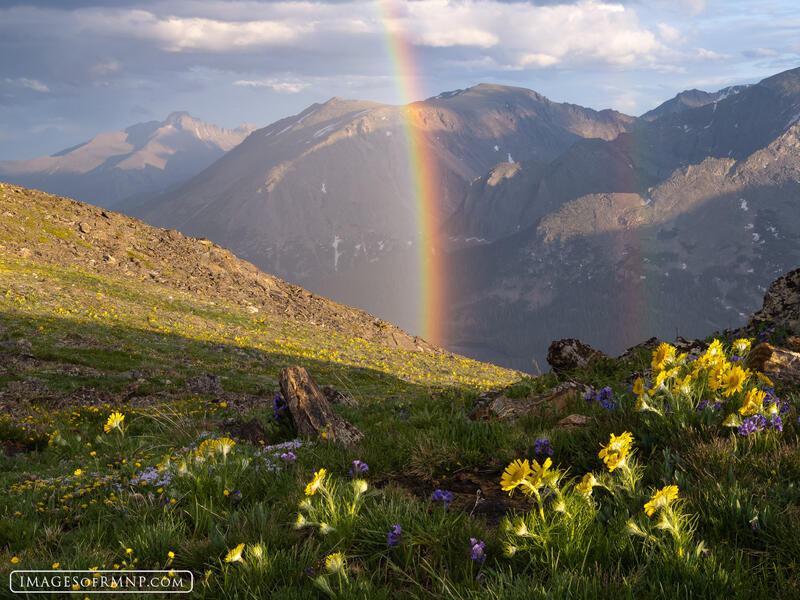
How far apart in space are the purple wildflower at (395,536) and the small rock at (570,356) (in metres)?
8.91

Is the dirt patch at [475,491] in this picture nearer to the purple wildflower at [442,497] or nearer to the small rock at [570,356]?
the purple wildflower at [442,497]

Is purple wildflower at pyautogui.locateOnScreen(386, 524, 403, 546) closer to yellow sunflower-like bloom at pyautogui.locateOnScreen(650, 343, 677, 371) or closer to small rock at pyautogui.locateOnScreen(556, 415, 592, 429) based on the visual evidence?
yellow sunflower-like bloom at pyautogui.locateOnScreen(650, 343, 677, 371)

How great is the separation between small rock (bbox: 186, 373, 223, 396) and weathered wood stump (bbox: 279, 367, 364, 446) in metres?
11.0

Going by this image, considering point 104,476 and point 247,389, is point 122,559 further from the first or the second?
point 247,389

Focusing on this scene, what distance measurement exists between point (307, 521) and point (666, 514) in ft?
7.91

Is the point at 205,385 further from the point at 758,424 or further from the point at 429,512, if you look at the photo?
the point at 758,424

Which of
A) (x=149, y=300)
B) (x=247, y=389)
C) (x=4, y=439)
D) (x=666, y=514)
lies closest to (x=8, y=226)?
(x=149, y=300)

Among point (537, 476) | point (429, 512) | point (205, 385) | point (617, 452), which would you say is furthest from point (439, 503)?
point (205, 385)

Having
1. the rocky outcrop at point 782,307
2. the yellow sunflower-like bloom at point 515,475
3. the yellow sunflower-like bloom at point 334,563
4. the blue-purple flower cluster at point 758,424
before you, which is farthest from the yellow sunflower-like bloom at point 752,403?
the rocky outcrop at point 782,307

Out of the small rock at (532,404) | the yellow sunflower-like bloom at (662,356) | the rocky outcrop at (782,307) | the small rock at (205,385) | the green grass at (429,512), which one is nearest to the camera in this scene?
the green grass at (429,512)

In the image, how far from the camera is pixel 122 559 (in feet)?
12.2

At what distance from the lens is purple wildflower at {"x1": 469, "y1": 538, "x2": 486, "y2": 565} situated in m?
3.19

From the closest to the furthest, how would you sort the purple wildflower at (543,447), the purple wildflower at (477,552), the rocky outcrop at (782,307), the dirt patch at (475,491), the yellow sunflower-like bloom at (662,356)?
the purple wildflower at (477,552)
the dirt patch at (475,491)
the yellow sunflower-like bloom at (662,356)
the purple wildflower at (543,447)
the rocky outcrop at (782,307)

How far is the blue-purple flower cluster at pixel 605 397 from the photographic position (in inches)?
220
